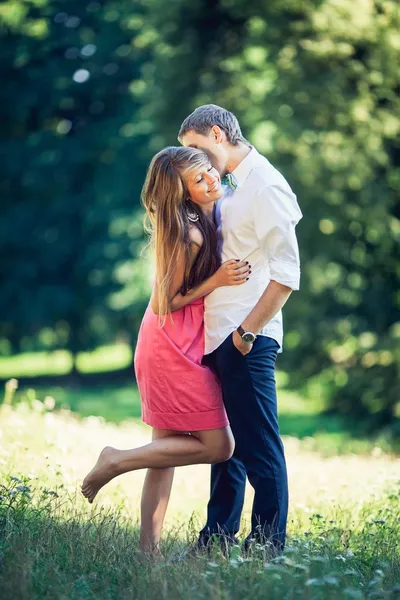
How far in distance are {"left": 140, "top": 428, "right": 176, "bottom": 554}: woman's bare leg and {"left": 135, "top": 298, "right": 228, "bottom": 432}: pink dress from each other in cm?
16

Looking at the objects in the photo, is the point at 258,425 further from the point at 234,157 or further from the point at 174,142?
the point at 174,142

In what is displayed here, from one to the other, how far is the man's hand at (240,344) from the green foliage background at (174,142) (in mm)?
8663

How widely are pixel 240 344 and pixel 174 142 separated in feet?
40.2

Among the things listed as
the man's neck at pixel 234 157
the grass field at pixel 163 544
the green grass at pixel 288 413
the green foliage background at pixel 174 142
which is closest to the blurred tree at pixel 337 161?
the green foliage background at pixel 174 142

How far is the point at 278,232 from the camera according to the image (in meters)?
3.72

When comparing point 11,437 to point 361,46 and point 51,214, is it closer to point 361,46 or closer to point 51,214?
point 361,46

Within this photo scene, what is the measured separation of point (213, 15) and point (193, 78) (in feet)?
3.94

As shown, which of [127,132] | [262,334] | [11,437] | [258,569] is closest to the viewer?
[258,569]

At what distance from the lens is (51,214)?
2134cm

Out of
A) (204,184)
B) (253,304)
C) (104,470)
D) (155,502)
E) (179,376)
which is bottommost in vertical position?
(155,502)

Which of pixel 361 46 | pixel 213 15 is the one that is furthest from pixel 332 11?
pixel 213 15

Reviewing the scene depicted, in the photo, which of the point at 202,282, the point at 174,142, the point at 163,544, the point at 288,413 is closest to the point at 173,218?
the point at 202,282

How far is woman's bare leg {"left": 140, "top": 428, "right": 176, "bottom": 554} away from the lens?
13.0ft

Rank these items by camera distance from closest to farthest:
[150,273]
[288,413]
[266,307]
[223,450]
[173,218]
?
[266,307] → [173,218] → [223,450] → [288,413] → [150,273]
